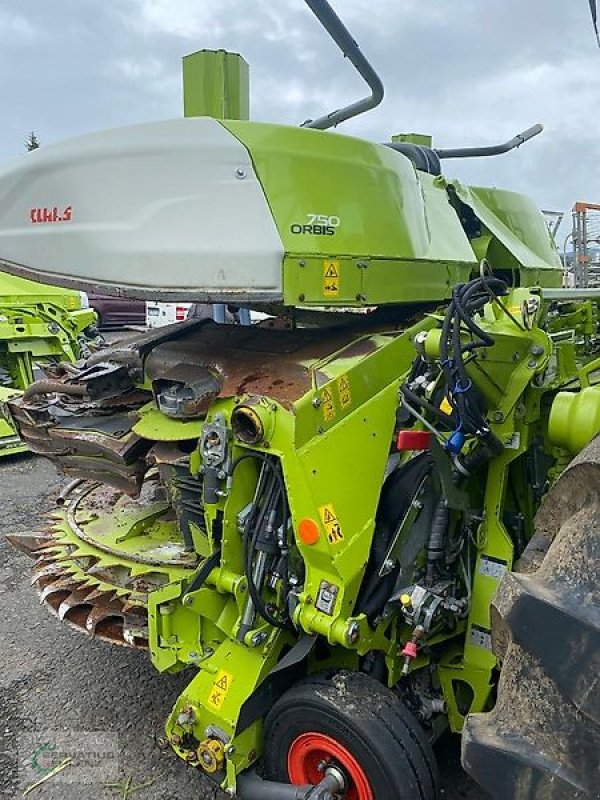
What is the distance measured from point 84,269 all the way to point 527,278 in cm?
199

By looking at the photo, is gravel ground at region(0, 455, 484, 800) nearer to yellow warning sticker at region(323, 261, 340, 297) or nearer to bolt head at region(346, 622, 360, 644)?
bolt head at region(346, 622, 360, 644)

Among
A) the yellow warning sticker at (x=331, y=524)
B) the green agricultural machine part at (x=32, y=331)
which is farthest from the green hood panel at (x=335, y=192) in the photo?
the green agricultural machine part at (x=32, y=331)

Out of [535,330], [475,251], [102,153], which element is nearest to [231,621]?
[535,330]

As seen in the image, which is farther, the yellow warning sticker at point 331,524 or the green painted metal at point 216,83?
the green painted metal at point 216,83

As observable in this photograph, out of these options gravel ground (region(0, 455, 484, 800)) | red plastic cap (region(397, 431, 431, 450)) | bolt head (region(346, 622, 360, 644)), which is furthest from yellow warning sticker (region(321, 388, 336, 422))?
gravel ground (region(0, 455, 484, 800))

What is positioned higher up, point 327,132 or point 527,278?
point 327,132

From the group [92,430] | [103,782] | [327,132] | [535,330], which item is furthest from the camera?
[92,430]

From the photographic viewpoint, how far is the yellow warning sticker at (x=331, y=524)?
2143 mm

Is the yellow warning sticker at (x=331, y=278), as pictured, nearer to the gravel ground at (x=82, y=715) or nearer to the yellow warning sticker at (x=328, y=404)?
the yellow warning sticker at (x=328, y=404)

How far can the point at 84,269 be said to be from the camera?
2.44 m

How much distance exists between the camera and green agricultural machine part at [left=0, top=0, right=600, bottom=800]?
2092 millimetres

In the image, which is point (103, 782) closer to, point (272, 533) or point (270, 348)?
point (272, 533)

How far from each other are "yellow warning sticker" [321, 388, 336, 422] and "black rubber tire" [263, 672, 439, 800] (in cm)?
77

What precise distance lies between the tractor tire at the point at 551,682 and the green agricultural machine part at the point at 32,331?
642cm
